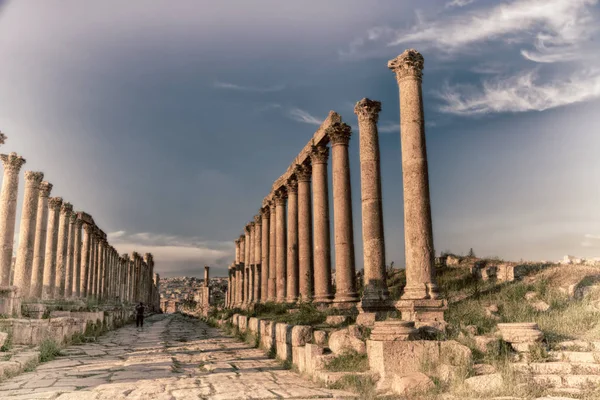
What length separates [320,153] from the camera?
2025 centimetres

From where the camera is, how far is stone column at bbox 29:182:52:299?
2544 cm

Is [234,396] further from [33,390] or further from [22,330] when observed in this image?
[22,330]

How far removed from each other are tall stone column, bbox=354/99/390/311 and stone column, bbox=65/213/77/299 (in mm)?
21628

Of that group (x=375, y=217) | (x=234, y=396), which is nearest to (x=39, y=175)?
(x=375, y=217)

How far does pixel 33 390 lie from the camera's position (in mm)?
8977

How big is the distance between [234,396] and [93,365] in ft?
19.9

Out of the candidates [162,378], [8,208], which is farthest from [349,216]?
[8,208]

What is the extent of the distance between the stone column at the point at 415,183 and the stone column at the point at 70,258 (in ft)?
79.4

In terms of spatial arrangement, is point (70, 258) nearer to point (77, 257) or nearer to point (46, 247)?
point (77, 257)

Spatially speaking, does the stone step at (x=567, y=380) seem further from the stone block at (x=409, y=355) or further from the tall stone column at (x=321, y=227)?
the tall stone column at (x=321, y=227)

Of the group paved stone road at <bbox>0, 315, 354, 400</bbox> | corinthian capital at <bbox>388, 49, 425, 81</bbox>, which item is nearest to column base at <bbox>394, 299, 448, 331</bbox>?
paved stone road at <bbox>0, 315, 354, 400</bbox>

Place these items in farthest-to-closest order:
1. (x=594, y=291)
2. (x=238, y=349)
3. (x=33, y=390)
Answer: (x=238, y=349), (x=594, y=291), (x=33, y=390)

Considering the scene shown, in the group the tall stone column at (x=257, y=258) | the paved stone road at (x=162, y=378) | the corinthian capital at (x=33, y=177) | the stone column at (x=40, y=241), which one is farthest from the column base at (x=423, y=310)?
the tall stone column at (x=257, y=258)

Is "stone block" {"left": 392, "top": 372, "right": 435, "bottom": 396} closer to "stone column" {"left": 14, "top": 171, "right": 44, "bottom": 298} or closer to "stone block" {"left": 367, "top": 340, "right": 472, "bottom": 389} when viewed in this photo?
"stone block" {"left": 367, "top": 340, "right": 472, "bottom": 389}
